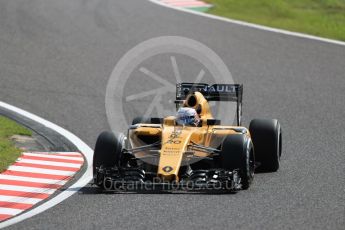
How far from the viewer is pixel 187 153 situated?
46.0 feet

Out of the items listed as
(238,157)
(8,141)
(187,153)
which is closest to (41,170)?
(8,141)

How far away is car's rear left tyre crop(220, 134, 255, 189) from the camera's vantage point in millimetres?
13808

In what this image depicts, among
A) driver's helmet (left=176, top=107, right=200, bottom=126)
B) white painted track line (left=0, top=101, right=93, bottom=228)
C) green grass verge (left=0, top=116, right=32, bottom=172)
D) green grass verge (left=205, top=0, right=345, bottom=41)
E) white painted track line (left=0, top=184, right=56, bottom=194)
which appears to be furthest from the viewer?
green grass verge (left=205, top=0, right=345, bottom=41)

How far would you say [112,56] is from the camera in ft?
85.8

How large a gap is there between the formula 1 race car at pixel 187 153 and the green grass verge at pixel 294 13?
13.8 meters

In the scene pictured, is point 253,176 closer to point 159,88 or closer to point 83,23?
point 159,88

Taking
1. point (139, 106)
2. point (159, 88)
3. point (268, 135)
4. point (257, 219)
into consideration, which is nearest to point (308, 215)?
point (257, 219)

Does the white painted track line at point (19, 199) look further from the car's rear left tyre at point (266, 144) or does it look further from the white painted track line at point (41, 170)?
the car's rear left tyre at point (266, 144)

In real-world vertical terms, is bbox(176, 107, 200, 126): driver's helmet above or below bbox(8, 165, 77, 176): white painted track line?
above

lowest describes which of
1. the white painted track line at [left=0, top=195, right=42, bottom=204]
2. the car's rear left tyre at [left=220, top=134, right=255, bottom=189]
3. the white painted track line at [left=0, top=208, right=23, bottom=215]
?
the white painted track line at [left=0, top=208, right=23, bottom=215]

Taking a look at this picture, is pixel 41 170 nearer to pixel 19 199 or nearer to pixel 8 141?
pixel 19 199

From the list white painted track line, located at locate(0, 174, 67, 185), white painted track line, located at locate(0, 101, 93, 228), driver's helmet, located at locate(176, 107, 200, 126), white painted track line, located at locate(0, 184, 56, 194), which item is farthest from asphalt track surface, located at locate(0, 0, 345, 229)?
driver's helmet, located at locate(176, 107, 200, 126)

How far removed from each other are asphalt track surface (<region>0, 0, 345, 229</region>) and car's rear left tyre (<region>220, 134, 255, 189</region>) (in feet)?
0.97

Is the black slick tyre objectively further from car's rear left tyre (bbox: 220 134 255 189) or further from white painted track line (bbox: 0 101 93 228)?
car's rear left tyre (bbox: 220 134 255 189)
